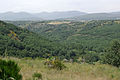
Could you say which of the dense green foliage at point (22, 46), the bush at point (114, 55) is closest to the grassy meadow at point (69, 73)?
the bush at point (114, 55)

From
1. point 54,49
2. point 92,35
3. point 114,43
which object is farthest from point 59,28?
point 114,43

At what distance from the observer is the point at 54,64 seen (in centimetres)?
612

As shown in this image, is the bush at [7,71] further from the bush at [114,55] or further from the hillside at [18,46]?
the hillside at [18,46]

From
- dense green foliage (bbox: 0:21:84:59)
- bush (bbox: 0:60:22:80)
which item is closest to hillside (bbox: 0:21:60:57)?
dense green foliage (bbox: 0:21:84:59)

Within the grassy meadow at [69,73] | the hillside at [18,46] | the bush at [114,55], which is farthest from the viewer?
the hillside at [18,46]

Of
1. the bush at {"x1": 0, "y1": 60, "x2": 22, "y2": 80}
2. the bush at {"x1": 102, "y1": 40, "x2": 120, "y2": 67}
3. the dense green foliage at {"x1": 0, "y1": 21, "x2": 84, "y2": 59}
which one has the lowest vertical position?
the dense green foliage at {"x1": 0, "y1": 21, "x2": 84, "y2": 59}

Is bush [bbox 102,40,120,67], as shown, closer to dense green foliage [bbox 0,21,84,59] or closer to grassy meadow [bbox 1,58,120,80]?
grassy meadow [bbox 1,58,120,80]

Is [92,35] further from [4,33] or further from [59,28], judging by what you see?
[4,33]

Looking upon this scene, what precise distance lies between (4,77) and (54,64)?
3588 mm

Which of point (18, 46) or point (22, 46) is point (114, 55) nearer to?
point (18, 46)

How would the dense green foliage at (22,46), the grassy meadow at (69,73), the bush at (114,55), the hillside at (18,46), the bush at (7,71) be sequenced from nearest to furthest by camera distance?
1. the bush at (7,71)
2. the grassy meadow at (69,73)
3. the bush at (114,55)
4. the hillside at (18,46)
5. the dense green foliage at (22,46)

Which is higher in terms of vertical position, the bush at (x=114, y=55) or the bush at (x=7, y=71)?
the bush at (x=7, y=71)

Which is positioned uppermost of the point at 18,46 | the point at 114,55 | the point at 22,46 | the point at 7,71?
the point at 7,71

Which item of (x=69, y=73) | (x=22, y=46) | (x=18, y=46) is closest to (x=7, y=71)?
(x=69, y=73)
